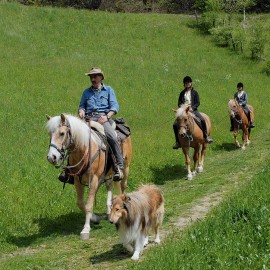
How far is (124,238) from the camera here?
671cm

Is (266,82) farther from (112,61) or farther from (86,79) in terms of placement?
(86,79)

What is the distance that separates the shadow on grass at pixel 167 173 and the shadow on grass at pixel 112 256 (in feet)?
20.9

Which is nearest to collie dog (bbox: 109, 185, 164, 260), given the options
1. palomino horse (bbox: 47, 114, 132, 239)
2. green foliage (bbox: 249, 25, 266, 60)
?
palomino horse (bbox: 47, 114, 132, 239)

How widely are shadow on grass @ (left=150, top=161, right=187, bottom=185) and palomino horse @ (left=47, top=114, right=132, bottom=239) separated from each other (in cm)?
477

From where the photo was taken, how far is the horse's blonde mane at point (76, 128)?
8.09 metres

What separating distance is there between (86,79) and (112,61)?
6368 mm

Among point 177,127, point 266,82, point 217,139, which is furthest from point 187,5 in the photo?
point 177,127

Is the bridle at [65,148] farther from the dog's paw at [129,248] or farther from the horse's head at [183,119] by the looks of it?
the horse's head at [183,119]

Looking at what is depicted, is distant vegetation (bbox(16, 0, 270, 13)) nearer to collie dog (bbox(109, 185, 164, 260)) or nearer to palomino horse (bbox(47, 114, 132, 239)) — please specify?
palomino horse (bbox(47, 114, 132, 239))

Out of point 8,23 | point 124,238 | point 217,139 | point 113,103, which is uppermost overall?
point 8,23

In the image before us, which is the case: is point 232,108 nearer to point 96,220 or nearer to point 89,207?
point 96,220

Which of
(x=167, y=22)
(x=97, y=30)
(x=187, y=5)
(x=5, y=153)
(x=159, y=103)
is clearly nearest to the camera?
(x=5, y=153)

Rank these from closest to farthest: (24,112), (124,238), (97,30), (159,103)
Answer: (124,238)
(24,112)
(159,103)
(97,30)

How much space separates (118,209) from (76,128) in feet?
8.02
